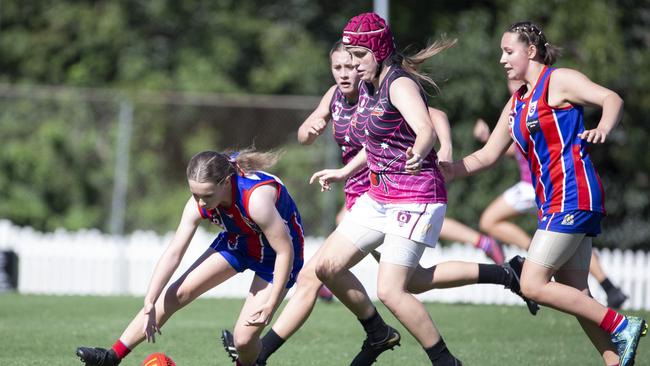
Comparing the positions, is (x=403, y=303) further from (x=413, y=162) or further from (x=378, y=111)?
(x=378, y=111)

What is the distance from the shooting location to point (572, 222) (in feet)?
16.4

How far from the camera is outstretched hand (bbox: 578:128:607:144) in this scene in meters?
4.69

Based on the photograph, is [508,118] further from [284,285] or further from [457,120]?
[457,120]

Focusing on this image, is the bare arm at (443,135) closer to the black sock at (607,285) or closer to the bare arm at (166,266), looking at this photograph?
the bare arm at (166,266)

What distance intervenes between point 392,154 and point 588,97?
106 cm

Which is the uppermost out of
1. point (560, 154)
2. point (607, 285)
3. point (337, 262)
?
point (560, 154)

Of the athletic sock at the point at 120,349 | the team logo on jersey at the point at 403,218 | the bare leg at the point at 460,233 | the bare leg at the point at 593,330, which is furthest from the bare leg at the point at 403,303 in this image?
the bare leg at the point at 460,233

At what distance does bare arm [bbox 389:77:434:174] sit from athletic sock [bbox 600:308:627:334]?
4.39 ft

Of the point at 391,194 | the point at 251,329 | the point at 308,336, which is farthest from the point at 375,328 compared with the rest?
the point at 308,336

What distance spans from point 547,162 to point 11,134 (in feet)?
39.1

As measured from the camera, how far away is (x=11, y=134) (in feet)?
50.0

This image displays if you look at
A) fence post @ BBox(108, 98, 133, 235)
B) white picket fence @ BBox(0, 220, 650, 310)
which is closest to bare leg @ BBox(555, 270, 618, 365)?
white picket fence @ BBox(0, 220, 650, 310)

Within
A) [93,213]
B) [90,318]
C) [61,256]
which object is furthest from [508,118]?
[93,213]

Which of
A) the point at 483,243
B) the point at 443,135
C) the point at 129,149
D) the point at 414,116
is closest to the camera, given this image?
the point at 414,116
